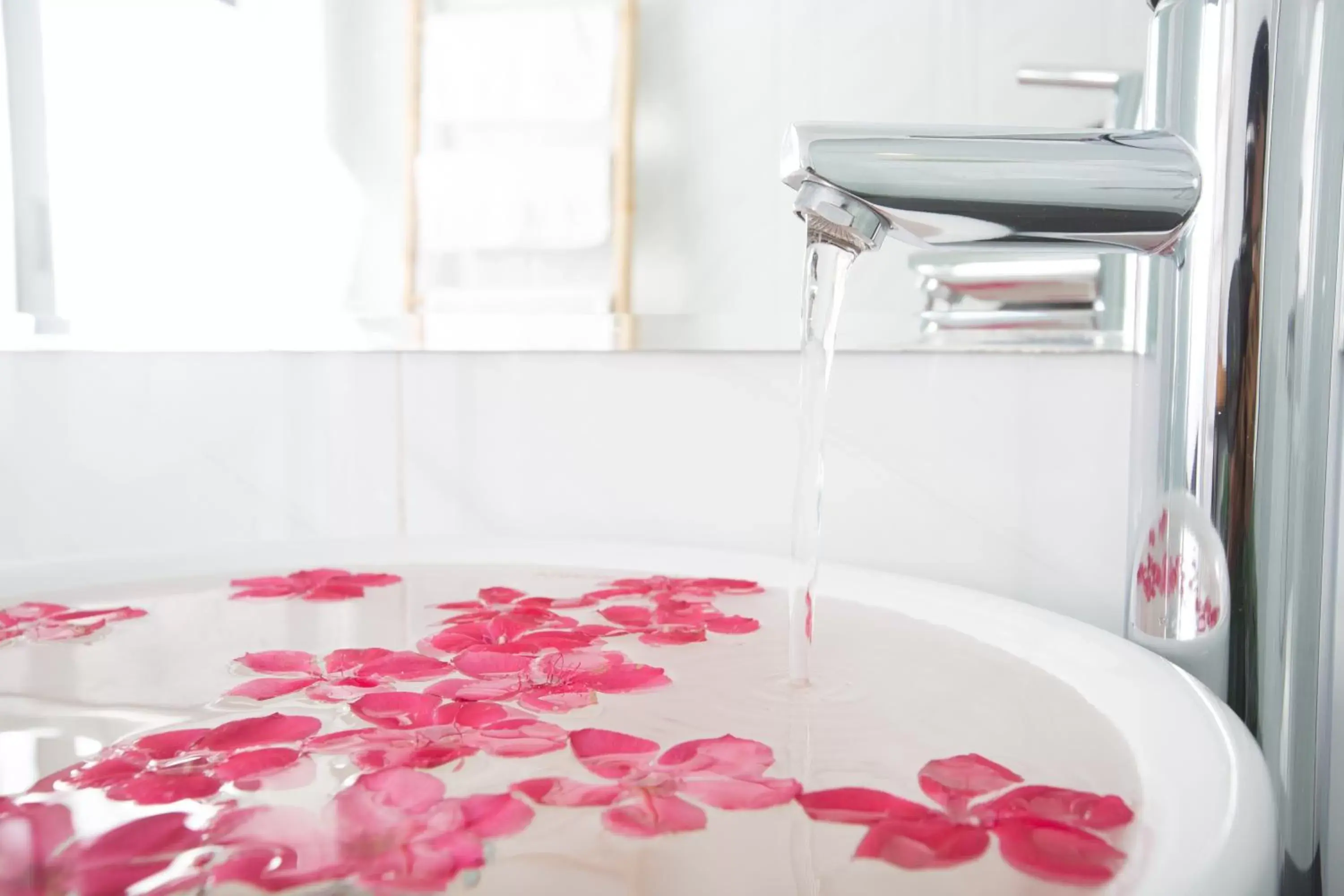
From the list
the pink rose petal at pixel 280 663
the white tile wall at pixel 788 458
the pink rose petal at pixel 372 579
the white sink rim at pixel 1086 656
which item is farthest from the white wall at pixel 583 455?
the pink rose petal at pixel 280 663

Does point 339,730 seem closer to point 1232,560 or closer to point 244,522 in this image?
point 1232,560

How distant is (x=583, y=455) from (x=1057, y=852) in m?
A: 0.75

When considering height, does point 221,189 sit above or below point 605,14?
below

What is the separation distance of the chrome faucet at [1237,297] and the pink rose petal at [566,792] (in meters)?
0.26

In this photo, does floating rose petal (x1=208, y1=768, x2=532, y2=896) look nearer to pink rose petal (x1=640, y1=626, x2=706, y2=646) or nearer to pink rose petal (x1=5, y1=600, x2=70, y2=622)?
pink rose petal (x1=640, y1=626, x2=706, y2=646)

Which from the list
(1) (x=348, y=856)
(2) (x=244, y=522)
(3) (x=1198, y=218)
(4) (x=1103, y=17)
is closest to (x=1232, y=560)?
(3) (x=1198, y=218)

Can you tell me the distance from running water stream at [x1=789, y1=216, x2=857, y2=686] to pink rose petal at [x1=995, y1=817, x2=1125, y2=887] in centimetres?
20

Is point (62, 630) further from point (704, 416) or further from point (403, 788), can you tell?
point (704, 416)

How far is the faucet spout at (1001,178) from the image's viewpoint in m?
0.47

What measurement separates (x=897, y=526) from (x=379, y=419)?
538 mm

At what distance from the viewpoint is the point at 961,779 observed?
1.40ft

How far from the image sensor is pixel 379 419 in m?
1.11

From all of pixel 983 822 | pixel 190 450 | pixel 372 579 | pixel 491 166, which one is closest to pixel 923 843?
pixel 983 822

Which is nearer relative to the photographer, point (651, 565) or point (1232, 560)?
point (1232, 560)
